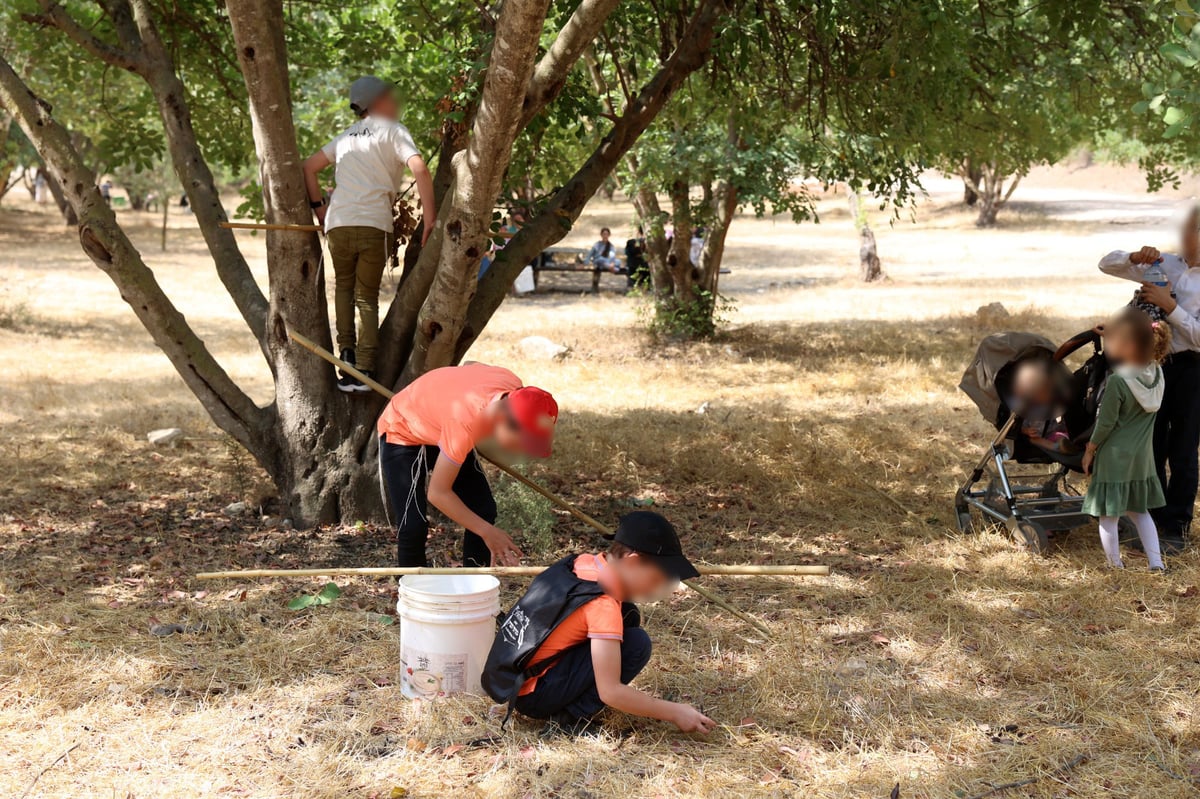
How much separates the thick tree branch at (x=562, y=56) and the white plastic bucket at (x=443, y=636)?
243 centimetres

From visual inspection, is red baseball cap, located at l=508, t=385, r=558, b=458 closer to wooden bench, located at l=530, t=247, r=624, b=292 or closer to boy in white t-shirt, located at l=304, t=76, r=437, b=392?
boy in white t-shirt, located at l=304, t=76, r=437, b=392

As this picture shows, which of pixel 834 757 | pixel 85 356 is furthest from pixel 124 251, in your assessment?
pixel 85 356

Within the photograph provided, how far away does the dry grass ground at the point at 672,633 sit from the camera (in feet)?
12.4

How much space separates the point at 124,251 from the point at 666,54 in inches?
162

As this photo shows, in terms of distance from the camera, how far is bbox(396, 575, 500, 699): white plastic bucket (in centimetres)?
411

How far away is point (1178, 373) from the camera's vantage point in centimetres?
608

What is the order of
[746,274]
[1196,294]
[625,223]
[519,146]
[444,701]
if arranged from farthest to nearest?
[625,223]
[746,274]
[519,146]
[1196,294]
[444,701]

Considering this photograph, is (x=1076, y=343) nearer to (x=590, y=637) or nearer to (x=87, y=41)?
(x=590, y=637)

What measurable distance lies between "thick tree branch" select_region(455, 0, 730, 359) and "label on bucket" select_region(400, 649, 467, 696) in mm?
2655

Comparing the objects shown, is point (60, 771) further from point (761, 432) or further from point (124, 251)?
point (761, 432)

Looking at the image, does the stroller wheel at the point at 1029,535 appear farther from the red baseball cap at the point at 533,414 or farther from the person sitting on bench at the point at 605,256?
the person sitting on bench at the point at 605,256

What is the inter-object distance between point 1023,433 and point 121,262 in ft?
17.4

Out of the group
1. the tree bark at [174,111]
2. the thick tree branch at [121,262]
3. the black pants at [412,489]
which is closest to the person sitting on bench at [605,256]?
the tree bark at [174,111]

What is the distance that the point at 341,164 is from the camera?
19.8 ft
